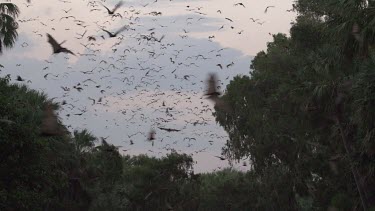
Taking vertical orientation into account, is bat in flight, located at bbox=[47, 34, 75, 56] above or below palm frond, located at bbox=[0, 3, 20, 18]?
below

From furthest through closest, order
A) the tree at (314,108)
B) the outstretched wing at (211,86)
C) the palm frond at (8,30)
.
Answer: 1. the palm frond at (8,30)
2. the tree at (314,108)
3. the outstretched wing at (211,86)

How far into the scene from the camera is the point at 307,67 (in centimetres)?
3216

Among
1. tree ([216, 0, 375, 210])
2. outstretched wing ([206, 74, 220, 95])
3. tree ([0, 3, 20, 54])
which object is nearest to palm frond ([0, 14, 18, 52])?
tree ([0, 3, 20, 54])

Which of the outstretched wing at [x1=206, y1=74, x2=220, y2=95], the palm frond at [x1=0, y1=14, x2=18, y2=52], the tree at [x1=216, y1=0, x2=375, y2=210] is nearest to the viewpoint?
the outstretched wing at [x1=206, y1=74, x2=220, y2=95]

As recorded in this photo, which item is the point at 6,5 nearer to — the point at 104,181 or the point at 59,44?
the point at 59,44

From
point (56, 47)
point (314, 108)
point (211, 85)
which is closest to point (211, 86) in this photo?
point (211, 85)

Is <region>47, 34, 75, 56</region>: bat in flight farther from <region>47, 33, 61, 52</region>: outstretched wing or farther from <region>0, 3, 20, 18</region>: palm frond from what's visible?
<region>0, 3, 20, 18</region>: palm frond

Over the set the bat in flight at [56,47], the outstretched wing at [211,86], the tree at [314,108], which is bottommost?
the outstretched wing at [211,86]

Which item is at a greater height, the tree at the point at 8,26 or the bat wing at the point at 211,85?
the tree at the point at 8,26

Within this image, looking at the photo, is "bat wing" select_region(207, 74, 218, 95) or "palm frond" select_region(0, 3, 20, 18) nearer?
"bat wing" select_region(207, 74, 218, 95)

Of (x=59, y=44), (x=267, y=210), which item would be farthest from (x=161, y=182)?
(x=59, y=44)

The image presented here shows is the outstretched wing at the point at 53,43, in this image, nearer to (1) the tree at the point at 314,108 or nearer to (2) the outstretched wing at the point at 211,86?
(2) the outstretched wing at the point at 211,86

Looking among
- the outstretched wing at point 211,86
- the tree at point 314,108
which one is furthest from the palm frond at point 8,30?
the outstretched wing at point 211,86

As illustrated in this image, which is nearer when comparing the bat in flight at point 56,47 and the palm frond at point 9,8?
the bat in flight at point 56,47
